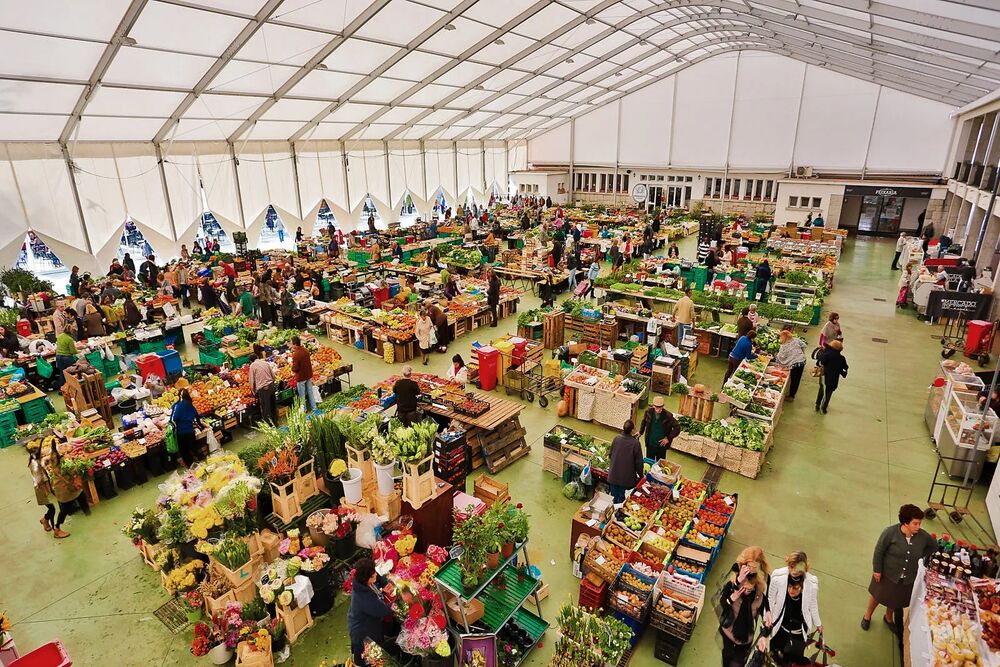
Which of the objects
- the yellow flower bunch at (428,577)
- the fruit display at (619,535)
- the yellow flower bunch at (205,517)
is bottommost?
the fruit display at (619,535)

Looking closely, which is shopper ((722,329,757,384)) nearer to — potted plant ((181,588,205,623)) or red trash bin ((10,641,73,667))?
potted plant ((181,588,205,623))

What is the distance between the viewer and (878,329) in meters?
14.0

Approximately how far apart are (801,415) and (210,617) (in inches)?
391

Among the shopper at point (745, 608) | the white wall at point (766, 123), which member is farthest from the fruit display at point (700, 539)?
the white wall at point (766, 123)

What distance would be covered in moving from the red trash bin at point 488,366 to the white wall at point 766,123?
27071mm

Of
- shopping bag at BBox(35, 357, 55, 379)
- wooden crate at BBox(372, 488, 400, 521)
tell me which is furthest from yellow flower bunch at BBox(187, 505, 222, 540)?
shopping bag at BBox(35, 357, 55, 379)

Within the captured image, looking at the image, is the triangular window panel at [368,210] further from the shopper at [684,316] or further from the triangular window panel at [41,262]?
the shopper at [684,316]

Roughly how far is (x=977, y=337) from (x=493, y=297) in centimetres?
1147

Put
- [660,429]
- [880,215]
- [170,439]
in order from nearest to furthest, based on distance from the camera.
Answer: [660,429] < [170,439] < [880,215]

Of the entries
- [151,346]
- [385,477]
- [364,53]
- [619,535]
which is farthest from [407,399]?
[364,53]

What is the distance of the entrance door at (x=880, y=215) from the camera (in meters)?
27.8

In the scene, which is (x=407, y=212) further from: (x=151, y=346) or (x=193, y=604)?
(x=193, y=604)

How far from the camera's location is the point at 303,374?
9.41 m

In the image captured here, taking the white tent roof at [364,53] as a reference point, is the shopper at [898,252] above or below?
below
